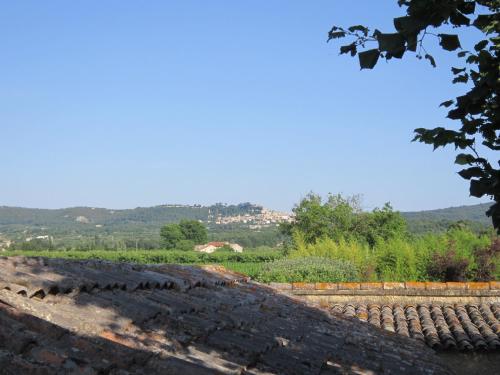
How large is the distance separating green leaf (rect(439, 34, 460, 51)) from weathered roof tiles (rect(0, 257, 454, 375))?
2211mm

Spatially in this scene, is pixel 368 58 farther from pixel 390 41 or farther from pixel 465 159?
pixel 465 159

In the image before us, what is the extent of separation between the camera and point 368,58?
321 centimetres

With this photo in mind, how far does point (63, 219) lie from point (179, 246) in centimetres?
10466

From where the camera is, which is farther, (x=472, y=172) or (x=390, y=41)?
(x=472, y=172)

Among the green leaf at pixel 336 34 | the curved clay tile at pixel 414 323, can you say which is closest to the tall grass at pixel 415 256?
the curved clay tile at pixel 414 323

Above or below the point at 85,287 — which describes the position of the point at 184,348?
below

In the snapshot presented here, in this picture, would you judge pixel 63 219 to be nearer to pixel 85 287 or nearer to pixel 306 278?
pixel 306 278

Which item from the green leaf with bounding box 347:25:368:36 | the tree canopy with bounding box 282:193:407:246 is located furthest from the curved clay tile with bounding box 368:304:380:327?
the tree canopy with bounding box 282:193:407:246

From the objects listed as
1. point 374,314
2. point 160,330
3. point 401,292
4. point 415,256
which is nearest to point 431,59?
point 160,330

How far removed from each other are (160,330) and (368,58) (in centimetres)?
230

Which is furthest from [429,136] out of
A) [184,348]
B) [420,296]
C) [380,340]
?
[420,296]

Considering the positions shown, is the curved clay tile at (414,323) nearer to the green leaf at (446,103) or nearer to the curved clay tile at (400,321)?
the curved clay tile at (400,321)

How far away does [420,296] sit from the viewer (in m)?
13.5

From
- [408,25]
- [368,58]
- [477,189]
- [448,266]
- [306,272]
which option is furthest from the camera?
[448,266]
